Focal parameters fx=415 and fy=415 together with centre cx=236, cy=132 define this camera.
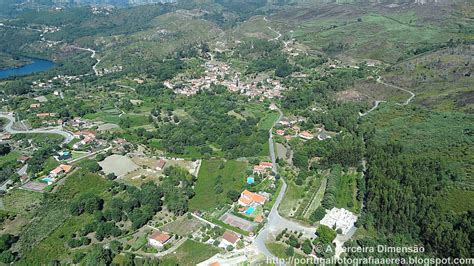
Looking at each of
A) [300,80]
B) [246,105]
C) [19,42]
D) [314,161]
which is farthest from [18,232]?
[19,42]

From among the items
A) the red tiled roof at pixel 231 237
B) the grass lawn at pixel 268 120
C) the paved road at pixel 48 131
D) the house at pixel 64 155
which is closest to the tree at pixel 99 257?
the red tiled roof at pixel 231 237

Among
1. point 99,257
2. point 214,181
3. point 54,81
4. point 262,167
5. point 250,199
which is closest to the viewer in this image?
point 99,257

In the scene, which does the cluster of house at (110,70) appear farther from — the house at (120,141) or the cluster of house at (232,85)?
the house at (120,141)

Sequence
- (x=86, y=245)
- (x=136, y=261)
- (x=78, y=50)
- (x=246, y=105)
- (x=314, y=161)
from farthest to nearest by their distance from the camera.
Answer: (x=78, y=50), (x=246, y=105), (x=314, y=161), (x=86, y=245), (x=136, y=261)

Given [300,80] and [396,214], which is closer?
[396,214]

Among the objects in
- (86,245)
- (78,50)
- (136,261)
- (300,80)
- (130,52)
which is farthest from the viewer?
(78,50)

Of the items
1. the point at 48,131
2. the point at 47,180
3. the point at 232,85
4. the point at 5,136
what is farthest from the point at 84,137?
the point at 232,85

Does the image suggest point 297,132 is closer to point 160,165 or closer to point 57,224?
point 160,165

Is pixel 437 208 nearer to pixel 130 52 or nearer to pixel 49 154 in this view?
pixel 49 154
